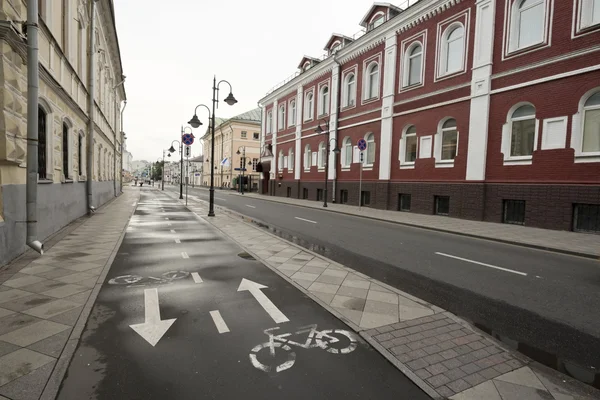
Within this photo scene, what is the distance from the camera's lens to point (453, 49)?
17438mm

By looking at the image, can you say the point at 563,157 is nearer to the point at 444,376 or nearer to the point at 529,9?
the point at 529,9

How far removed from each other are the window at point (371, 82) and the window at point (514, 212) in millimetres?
12368

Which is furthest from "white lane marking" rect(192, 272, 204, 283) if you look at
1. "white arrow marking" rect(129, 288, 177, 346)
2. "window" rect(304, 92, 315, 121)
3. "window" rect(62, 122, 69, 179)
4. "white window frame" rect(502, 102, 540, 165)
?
"window" rect(304, 92, 315, 121)

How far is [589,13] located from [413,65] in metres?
9.04

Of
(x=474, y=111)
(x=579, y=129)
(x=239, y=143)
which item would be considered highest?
(x=239, y=143)

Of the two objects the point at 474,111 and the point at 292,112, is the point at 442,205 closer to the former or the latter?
the point at 474,111

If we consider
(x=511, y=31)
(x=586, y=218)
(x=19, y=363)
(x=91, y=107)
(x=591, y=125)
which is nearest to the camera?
(x=19, y=363)

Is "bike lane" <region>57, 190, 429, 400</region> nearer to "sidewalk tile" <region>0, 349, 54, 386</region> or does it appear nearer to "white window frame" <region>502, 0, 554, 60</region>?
"sidewalk tile" <region>0, 349, 54, 386</region>

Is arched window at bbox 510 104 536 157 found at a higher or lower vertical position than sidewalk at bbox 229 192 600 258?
higher

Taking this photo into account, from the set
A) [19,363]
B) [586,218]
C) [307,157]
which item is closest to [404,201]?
[586,218]

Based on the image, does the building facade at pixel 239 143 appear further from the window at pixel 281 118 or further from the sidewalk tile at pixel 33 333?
the sidewalk tile at pixel 33 333

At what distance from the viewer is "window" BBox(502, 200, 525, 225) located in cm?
1373

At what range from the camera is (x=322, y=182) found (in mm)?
28484

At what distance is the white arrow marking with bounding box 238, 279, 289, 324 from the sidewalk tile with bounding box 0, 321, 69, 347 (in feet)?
8.00
